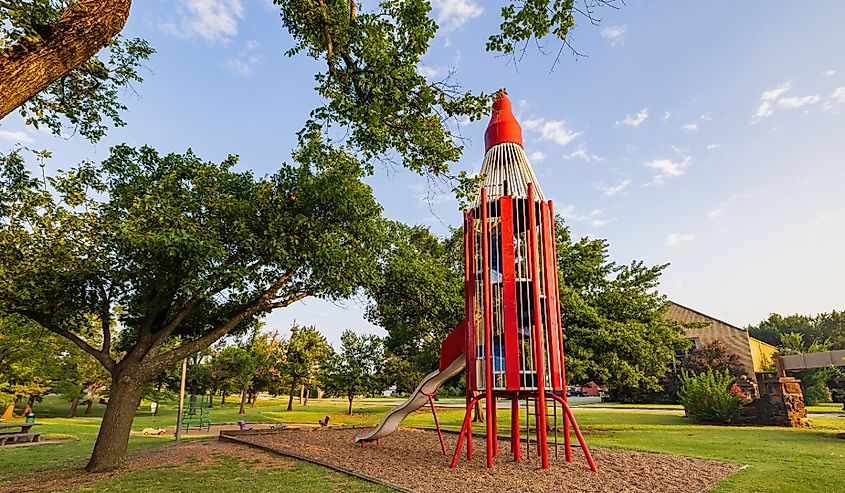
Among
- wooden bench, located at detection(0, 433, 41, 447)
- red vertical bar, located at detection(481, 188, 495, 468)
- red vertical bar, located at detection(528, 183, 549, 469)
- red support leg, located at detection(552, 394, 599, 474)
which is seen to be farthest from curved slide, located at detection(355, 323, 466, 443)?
wooden bench, located at detection(0, 433, 41, 447)

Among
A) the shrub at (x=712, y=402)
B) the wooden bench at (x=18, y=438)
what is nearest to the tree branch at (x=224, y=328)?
the wooden bench at (x=18, y=438)

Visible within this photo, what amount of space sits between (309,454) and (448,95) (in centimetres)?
869

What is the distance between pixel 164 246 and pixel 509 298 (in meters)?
6.55

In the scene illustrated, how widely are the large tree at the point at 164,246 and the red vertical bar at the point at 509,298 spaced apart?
3168mm

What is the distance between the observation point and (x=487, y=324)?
31.1 feet

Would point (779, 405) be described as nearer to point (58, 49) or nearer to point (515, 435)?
point (515, 435)

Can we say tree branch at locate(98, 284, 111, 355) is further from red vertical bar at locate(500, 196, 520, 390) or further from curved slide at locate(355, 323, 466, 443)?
red vertical bar at locate(500, 196, 520, 390)

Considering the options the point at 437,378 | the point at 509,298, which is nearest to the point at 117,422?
the point at 437,378

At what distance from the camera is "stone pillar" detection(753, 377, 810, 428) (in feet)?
56.8

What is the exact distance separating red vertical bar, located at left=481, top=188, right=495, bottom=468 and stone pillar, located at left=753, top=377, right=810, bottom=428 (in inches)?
562

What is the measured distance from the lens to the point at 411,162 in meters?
7.36

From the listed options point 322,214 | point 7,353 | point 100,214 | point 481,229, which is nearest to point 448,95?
point 481,229

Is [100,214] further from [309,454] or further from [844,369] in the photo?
[844,369]

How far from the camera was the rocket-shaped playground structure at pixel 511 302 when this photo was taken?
9195 millimetres
